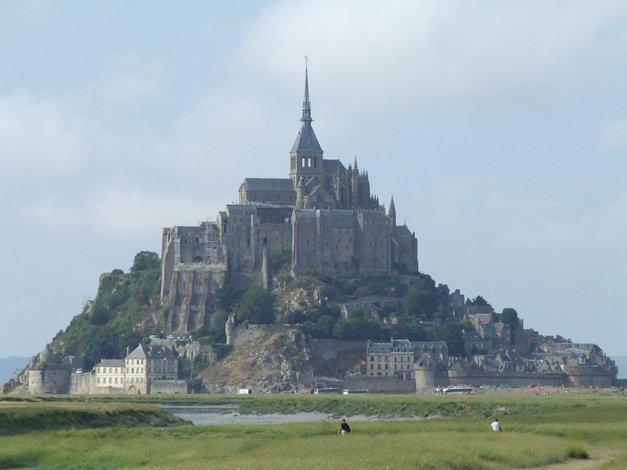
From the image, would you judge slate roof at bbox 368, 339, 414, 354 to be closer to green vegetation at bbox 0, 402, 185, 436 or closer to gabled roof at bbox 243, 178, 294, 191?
gabled roof at bbox 243, 178, 294, 191

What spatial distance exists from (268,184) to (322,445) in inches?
4799

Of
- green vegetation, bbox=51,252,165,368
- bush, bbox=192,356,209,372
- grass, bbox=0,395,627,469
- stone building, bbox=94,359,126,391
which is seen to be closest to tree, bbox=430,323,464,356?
bush, bbox=192,356,209,372

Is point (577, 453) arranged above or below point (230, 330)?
below

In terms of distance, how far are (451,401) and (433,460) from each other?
66297mm

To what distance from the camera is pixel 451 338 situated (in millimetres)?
171375

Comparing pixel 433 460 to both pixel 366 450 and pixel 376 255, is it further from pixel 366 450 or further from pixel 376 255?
pixel 376 255

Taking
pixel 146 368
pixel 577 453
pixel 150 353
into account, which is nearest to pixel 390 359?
pixel 150 353

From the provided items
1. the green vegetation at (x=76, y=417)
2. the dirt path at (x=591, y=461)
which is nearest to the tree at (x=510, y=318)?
the green vegetation at (x=76, y=417)

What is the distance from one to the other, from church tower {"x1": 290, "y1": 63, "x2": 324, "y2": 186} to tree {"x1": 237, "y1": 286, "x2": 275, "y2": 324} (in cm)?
1969

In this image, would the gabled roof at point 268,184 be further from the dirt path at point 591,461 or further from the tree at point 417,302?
the dirt path at point 591,461

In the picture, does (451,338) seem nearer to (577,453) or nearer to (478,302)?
(478,302)

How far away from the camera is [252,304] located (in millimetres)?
170000

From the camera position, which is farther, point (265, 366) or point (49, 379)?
point (49, 379)

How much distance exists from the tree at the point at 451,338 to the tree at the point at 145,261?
3768 centimetres
